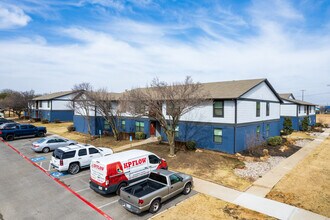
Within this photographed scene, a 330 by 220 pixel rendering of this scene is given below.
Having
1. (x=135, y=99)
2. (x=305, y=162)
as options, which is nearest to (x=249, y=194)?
(x=305, y=162)

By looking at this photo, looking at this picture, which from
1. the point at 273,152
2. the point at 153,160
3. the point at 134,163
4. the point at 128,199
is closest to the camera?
the point at 128,199

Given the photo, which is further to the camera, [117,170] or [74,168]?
[74,168]

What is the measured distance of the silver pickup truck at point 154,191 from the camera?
30.3 ft

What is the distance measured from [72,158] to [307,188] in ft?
51.2

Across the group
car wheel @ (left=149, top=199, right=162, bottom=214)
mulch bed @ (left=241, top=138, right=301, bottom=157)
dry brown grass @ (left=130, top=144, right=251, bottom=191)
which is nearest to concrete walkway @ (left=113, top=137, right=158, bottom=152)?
dry brown grass @ (left=130, top=144, right=251, bottom=191)

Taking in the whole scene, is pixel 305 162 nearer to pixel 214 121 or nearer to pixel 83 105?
pixel 214 121

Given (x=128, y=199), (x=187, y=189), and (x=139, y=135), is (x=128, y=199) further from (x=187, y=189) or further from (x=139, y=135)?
(x=139, y=135)

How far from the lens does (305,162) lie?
1823 cm

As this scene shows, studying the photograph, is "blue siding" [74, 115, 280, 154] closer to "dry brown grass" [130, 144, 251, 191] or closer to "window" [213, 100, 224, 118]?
"dry brown grass" [130, 144, 251, 191]

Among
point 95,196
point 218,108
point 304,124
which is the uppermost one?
point 218,108

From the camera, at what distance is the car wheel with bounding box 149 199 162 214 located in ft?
31.5

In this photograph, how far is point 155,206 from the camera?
32.1ft

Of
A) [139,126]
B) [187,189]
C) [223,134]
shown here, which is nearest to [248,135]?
[223,134]

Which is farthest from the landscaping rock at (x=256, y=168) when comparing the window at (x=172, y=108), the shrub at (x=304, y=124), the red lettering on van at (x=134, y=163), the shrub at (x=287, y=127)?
the shrub at (x=304, y=124)
